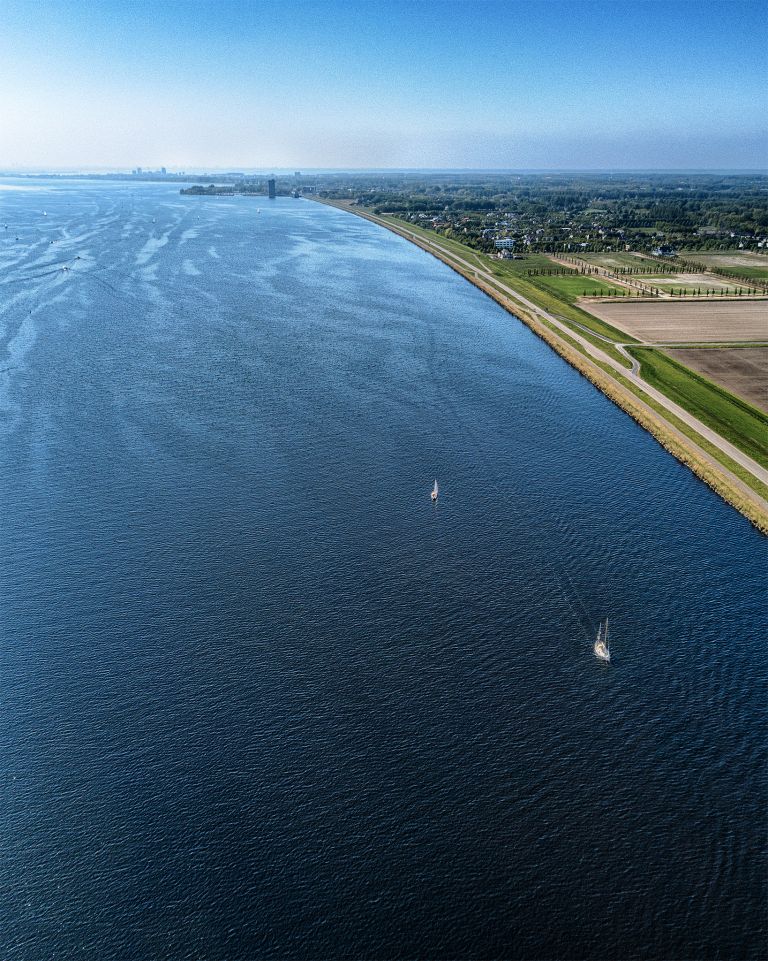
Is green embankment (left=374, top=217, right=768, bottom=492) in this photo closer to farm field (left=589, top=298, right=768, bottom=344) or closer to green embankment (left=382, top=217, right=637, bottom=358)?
green embankment (left=382, top=217, right=637, bottom=358)

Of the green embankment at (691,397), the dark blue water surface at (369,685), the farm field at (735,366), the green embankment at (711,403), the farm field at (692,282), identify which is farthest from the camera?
the farm field at (692,282)

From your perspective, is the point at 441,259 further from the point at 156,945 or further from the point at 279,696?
the point at 156,945

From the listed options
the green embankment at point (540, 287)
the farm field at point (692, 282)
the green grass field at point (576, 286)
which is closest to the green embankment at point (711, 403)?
the green embankment at point (540, 287)

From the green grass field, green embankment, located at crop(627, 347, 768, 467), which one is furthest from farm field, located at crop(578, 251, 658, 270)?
green embankment, located at crop(627, 347, 768, 467)

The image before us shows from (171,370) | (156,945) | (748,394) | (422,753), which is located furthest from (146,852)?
(748,394)

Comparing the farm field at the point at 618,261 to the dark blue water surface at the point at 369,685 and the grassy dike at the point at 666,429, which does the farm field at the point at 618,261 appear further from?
the dark blue water surface at the point at 369,685
